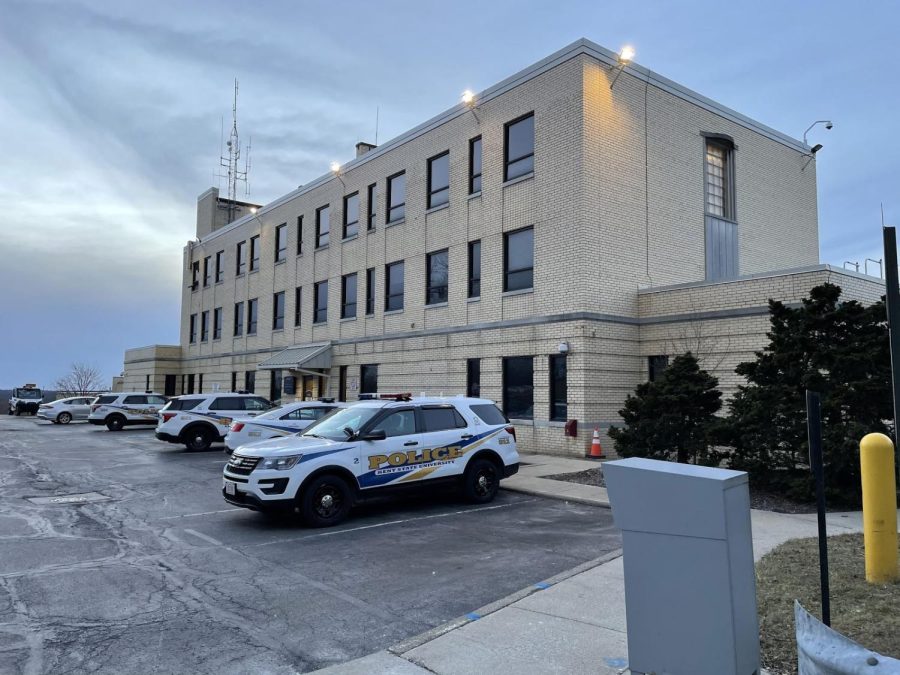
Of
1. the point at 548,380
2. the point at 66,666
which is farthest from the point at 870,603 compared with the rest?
the point at 548,380

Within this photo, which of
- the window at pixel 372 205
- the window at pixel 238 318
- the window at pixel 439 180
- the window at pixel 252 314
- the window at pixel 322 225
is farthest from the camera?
the window at pixel 238 318

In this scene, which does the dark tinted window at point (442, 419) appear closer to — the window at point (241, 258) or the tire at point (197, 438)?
the tire at point (197, 438)

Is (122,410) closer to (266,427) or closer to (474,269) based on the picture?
(266,427)

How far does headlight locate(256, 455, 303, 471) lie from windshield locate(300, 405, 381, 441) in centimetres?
92

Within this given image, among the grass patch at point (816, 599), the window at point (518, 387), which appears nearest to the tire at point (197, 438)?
the window at point (518, 387)

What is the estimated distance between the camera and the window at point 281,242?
33.8m

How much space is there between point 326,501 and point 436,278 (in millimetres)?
14645

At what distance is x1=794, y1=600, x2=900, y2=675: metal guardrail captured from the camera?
273 cm

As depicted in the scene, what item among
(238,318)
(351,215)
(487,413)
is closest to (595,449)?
(487,413)

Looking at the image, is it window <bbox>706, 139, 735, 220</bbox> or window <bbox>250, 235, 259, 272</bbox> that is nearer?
window <bbox>706, 139, 735, 220</bbox>

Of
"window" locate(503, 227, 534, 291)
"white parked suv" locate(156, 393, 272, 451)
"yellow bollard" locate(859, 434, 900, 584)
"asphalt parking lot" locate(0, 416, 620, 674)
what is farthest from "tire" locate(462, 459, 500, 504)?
"white parked suv" locate(156, 393, 272, 451)

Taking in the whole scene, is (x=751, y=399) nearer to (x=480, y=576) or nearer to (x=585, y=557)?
(x=585, y=557)

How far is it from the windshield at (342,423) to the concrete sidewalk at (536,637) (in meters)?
4.33

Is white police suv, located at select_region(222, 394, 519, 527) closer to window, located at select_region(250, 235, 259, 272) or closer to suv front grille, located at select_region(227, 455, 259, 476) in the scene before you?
suv front grille, located at select_region(227, 455, 259, 476)
